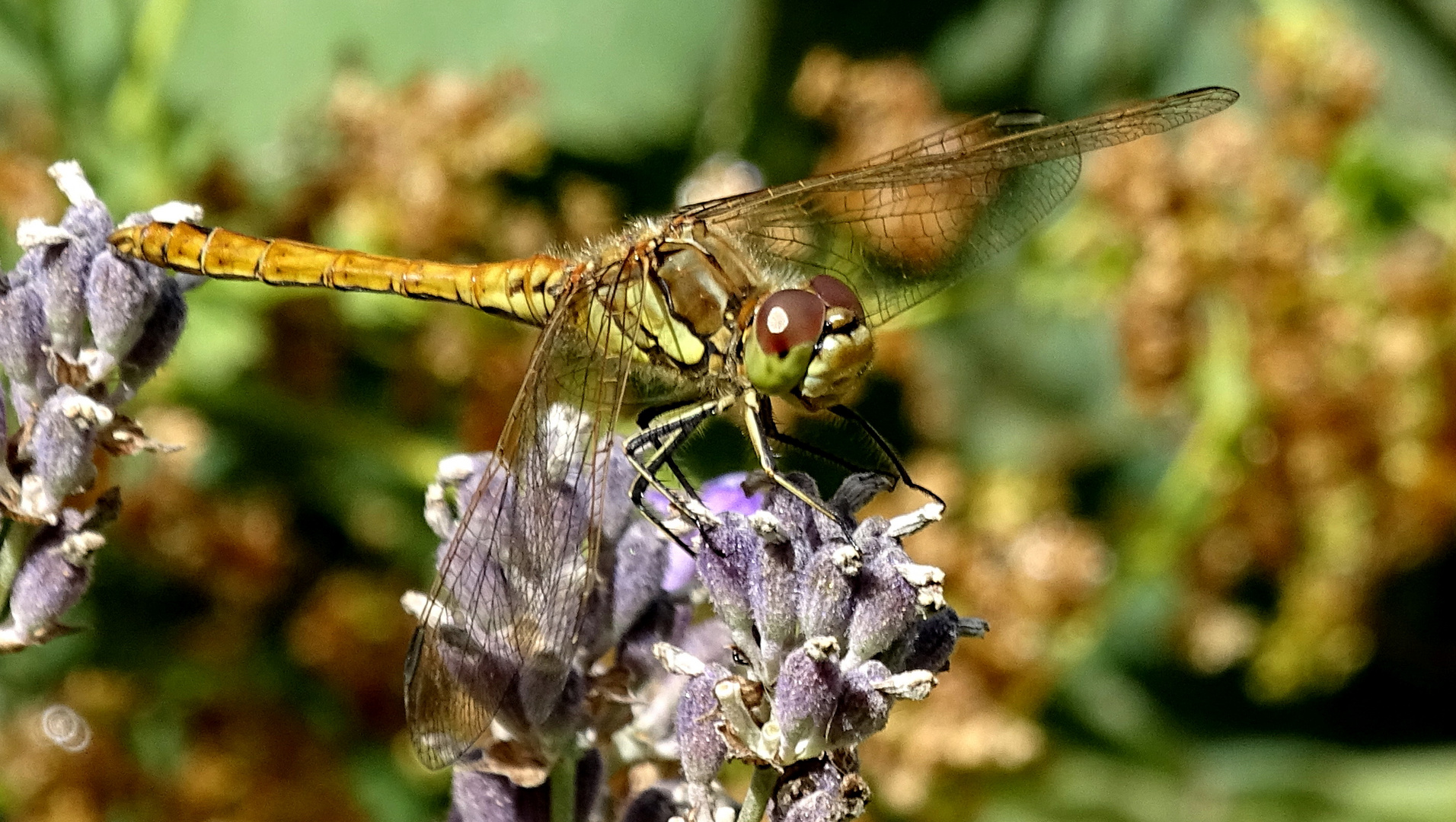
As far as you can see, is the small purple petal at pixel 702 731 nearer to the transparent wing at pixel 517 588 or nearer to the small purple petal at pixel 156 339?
the transparent wing at pixel 517 588

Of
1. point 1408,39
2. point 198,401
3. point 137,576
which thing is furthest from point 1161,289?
point 137,576

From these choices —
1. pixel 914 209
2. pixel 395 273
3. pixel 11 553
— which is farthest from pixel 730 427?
pixel 11 553

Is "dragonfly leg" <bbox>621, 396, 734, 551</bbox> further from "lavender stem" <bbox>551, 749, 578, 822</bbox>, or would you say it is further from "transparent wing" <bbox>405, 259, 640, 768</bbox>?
"lavender stem" <bbox>551, 749, 578, 822</bbox>

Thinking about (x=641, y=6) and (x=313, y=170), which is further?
(x=641, y=6)

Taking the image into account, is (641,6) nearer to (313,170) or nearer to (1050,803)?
(313,170)

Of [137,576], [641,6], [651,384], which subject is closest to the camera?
[651,384]

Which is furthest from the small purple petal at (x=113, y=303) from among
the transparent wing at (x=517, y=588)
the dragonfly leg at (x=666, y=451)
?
the dragonfly leg at (x=666, y=451)

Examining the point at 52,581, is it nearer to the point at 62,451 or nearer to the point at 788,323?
the point at 62,451
